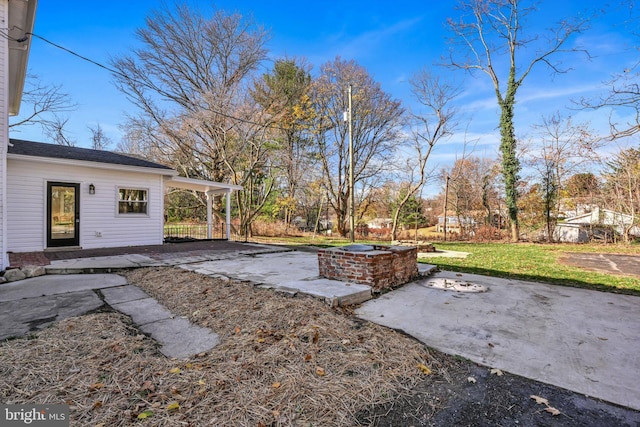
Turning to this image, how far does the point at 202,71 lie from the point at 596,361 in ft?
61.7

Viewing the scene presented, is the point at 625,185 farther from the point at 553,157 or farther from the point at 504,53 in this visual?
Result: the point at 504,53

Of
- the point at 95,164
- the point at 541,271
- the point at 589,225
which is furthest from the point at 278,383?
the point at 589,225

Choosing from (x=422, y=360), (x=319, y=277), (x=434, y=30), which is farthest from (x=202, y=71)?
(x=422, y=360)

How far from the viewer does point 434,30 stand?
1398 centimetres

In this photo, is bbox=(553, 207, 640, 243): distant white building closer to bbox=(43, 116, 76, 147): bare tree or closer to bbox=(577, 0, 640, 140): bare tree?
bbox=(577, 0, 640, 140): bare tree

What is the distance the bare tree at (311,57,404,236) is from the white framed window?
1151 cm

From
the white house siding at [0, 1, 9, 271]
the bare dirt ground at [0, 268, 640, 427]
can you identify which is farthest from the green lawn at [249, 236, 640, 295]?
the white house siding at [0, 1, 9, 271]

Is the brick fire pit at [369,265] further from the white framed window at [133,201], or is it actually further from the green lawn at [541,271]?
the white framed window at [133,201]

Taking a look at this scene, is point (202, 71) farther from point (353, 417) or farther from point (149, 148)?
point (353, 417)

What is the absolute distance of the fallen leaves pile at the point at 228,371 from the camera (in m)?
1.69

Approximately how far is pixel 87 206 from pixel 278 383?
921cm

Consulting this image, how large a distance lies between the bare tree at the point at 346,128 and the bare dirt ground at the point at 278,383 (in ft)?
54.0

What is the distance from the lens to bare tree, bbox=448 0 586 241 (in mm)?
13969

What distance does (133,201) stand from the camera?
9.38m
